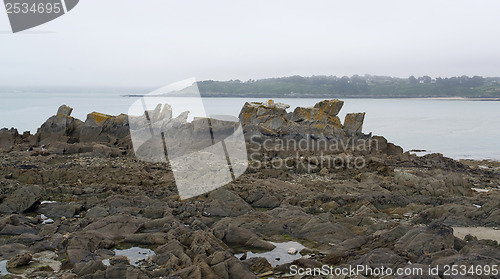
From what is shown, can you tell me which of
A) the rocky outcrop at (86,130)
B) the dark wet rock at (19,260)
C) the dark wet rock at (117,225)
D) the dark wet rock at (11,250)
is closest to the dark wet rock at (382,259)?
the dark wet rock at (117,225)

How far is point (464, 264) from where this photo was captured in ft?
27.0

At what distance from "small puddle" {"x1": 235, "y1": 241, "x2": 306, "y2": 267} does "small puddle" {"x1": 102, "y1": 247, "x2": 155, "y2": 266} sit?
2.12 meters

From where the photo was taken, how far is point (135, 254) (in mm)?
Result: 10656

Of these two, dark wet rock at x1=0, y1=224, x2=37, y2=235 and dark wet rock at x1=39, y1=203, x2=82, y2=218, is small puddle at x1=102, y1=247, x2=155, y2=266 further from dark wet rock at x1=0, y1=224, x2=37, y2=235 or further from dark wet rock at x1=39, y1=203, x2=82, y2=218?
dark wet rock at x1=39, y1=203, x2=82, y2=218

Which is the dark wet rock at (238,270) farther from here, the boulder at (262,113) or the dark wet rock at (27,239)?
the boulder at (262,113)

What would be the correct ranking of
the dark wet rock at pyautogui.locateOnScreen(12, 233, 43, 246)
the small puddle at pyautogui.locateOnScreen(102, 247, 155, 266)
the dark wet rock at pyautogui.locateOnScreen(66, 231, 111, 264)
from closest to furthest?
the dark wet rock at pyautogui.locateOnScreen(66, 231, 111, 264) → the small puddle at pyautogui.locateOnScreen(102, 247, 155, 266) → the dark wet rock at pyautogui.locateOnScreen(12, 233, 43, 246)

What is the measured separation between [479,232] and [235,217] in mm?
6758

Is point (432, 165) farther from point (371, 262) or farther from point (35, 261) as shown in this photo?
point (35, 261)

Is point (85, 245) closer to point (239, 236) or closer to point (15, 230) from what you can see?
point (15, 230)

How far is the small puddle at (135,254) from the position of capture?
10.1 m

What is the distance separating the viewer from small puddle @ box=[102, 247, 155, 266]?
399 inches

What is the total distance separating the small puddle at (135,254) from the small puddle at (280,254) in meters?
2.12

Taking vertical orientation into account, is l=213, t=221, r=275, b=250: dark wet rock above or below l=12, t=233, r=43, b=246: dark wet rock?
below

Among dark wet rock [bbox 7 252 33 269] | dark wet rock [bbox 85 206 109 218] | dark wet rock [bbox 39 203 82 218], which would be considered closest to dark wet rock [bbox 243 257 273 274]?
dark wet rock [bbox 7 252 33 269]
